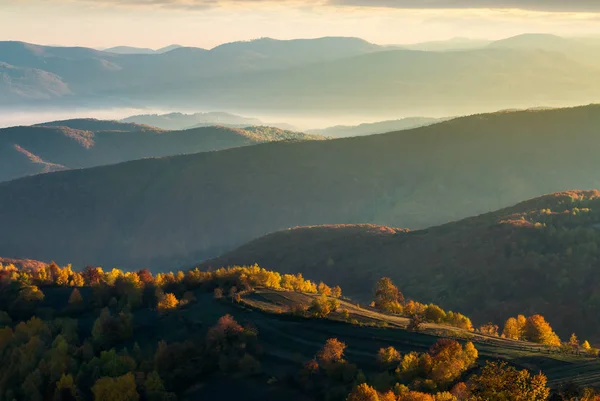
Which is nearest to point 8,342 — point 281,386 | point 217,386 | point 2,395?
point 2,395

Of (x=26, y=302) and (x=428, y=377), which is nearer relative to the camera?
(x=428, y=377)

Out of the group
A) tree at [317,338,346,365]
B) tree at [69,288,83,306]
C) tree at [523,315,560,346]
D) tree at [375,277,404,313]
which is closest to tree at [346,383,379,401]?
tree at [317,338,346,365]

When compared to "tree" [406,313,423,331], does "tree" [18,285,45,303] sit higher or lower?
lower

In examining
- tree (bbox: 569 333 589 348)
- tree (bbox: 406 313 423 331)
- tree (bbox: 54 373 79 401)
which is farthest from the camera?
tree (bbox: 569 333 589 348)

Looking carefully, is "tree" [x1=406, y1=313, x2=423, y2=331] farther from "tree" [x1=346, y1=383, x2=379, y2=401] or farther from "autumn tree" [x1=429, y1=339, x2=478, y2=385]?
"tree" [x1=346, y1=383, x2=379, y2=401]

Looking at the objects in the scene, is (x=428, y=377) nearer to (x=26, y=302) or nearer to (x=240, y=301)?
(x=240, y=301)

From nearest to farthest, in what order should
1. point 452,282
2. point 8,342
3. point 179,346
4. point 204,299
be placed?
point 179,346, point 8,342, point 204,299, point 452,282

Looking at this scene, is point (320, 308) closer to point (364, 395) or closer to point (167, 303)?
point (167, 303)
